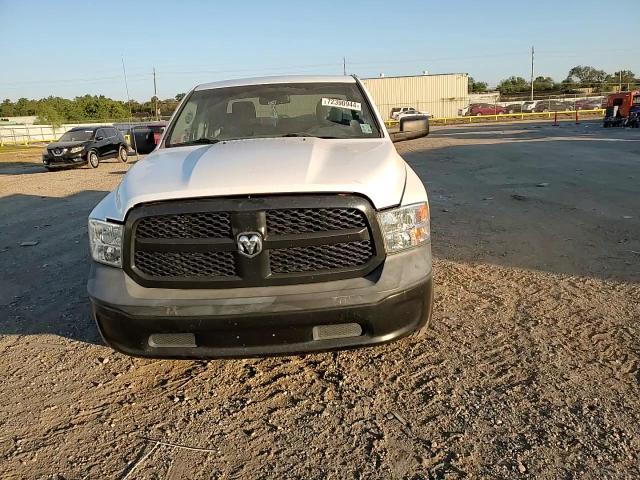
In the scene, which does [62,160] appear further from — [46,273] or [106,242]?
[106,242]

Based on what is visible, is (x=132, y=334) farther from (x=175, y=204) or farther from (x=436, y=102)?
(x=436, y=102)

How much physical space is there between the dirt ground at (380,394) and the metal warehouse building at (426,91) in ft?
193

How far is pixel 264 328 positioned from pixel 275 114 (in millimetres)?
2236

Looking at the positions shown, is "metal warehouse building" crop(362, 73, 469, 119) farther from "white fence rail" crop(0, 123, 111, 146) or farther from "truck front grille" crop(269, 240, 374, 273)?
"truck front grille" crop(269, 240, 374, 273)

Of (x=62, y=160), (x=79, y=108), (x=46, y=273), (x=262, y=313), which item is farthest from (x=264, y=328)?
(x=79, y=108)

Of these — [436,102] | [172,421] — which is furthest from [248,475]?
[436,102]

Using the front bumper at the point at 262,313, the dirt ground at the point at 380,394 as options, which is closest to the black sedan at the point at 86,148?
the dirt ground at the point at 380,394

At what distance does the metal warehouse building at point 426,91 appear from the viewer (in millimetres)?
61031

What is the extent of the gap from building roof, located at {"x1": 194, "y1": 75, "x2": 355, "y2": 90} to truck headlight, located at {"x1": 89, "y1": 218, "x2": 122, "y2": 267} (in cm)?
222

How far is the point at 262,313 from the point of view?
8.14ft

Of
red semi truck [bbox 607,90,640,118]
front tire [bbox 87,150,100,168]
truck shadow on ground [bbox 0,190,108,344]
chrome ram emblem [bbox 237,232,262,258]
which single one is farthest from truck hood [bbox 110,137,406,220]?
red semi truck [bbox 607,90,640,118]

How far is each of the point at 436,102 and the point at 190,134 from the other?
6090cm

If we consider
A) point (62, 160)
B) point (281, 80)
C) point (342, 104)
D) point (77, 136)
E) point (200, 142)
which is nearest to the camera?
point (200, 142)

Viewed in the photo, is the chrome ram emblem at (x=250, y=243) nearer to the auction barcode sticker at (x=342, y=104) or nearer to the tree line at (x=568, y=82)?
the auction barcode sticker at (x=342, y=104)
